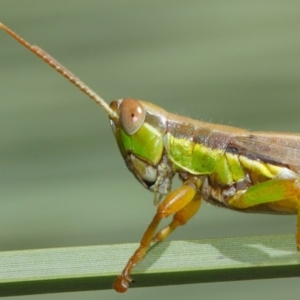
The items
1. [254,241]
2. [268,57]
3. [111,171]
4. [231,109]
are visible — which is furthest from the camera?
[268,57]

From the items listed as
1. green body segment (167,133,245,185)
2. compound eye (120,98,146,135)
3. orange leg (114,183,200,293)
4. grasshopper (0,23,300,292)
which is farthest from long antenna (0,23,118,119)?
orange leg (114,183,200,293)

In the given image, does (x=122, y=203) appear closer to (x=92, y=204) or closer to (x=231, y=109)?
(x=92, y=204)

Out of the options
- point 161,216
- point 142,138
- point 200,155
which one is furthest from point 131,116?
point 161,216

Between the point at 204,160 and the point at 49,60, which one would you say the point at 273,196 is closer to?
the point at 204,160

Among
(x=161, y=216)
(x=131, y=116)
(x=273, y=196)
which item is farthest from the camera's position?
(x=131, y=116)

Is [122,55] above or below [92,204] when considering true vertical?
above

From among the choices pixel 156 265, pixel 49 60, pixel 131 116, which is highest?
pixel 49 60

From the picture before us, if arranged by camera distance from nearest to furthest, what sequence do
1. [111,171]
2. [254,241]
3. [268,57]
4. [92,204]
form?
[254,241]
[92,204]
[111,171]
[268,57]

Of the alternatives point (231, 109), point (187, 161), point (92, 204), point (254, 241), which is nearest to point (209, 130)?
point (187, 161)
